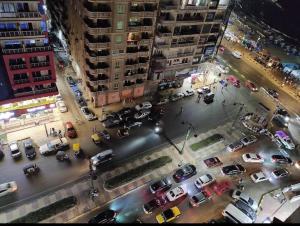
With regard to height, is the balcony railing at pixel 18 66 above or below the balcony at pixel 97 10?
below

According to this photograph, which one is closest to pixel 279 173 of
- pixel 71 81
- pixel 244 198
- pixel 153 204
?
pixel 244 198

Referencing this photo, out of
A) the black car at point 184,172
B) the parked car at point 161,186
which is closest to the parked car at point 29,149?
the parked car at point 161,186

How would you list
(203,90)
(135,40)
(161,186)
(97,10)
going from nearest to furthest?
(161,186) < (97,10) < (135,40) < (203,90)

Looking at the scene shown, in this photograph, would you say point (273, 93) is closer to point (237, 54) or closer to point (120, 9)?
point (237, 54)

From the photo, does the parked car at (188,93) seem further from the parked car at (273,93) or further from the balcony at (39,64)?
the balcony at (39,64)

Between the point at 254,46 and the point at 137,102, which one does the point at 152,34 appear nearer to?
the point at 137,102

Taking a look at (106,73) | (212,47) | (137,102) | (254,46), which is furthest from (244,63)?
(106,73)

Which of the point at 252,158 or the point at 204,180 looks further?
the point at 252,158
